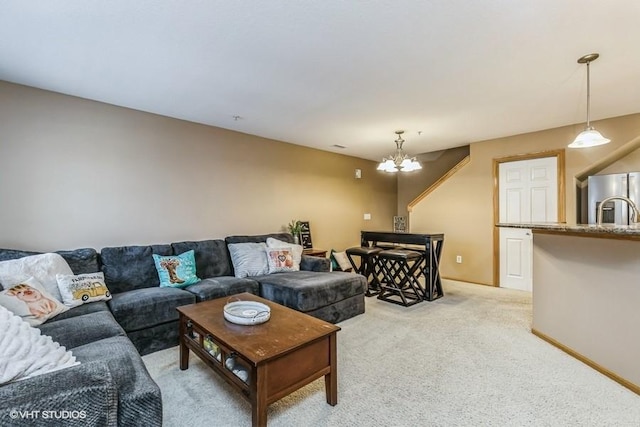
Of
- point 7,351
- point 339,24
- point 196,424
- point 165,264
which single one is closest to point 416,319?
point 196,424

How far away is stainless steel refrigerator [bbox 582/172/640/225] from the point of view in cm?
355

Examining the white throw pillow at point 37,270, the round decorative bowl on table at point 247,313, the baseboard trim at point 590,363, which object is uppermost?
the white throw pillow at point 37,270

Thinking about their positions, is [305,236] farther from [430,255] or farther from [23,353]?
[23,353]

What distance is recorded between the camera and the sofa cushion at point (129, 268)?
290cm

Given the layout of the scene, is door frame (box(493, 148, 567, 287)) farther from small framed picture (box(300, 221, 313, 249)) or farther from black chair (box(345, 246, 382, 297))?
small framed picture (box(300, 221, 313, 249))

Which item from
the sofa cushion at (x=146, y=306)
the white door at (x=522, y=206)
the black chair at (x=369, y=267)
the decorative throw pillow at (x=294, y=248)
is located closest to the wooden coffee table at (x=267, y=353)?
the sofa cushion at (x=146, y=306)

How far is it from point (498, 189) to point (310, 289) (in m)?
3.52

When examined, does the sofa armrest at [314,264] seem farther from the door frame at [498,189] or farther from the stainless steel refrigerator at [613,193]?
the stainless steel refrigerator at [613,193]

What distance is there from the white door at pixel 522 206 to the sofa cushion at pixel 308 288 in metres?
2.60

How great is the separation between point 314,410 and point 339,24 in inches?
92.2

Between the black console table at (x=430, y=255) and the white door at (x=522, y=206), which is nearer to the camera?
the black console table at (x=430, y=255)

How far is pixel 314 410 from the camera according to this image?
1843 millimetres

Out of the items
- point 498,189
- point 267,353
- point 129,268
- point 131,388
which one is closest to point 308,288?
point 267,353

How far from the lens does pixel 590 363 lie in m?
2.32
